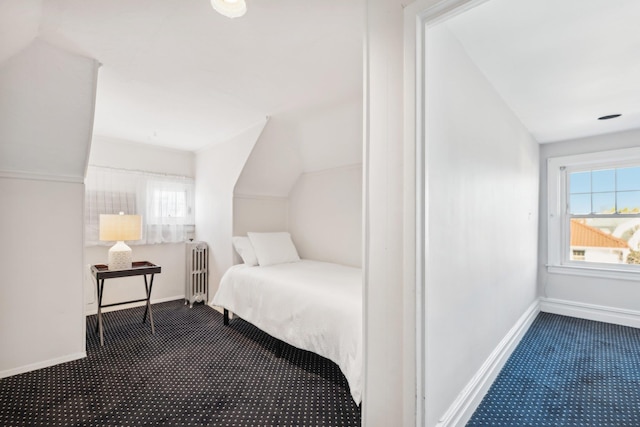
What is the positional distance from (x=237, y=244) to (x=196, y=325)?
0.97m

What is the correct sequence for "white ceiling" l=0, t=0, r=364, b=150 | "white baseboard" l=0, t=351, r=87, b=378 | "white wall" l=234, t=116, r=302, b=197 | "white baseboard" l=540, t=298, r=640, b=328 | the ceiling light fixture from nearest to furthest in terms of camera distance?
1. the ceiling light fixture
2. "white ceiling" l=0, t=0, r=364, b=150
3. "white baseboard" l=0, t=351, r=87, b=378
4. "white baseboard" l=540, t=298, r=640, b=328
5. "white wall" l=234, t=116, r=302, b=197

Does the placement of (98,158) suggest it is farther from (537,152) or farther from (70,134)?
(537,152)

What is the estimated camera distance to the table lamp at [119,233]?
110 inches

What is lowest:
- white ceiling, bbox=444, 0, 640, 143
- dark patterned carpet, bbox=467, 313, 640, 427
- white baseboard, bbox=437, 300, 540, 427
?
dark patterned carpet, bbox=467, 313, 640, 427

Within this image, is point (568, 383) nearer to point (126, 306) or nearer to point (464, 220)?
point (464, 220)

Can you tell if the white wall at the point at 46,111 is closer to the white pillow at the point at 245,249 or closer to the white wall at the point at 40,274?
the white wall at the point at 40,274

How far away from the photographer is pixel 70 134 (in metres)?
2.21

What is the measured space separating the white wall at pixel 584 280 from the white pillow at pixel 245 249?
361cm

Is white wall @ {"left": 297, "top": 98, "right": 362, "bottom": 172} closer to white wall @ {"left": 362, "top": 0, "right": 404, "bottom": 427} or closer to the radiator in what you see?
white wall @ {"left": 362, "top": 0, "right": 404, "bottom": 427}

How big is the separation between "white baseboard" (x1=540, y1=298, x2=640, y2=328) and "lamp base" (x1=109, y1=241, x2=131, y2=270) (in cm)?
485

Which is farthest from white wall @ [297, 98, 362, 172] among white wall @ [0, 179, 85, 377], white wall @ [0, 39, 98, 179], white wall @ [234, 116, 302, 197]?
white wall @ [0, 179, 85, 377]

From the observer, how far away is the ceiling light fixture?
4.43 ft

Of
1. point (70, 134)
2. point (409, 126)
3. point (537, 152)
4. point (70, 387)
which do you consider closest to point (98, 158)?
point (70, 134)

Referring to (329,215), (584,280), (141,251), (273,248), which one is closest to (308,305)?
(273,248)
